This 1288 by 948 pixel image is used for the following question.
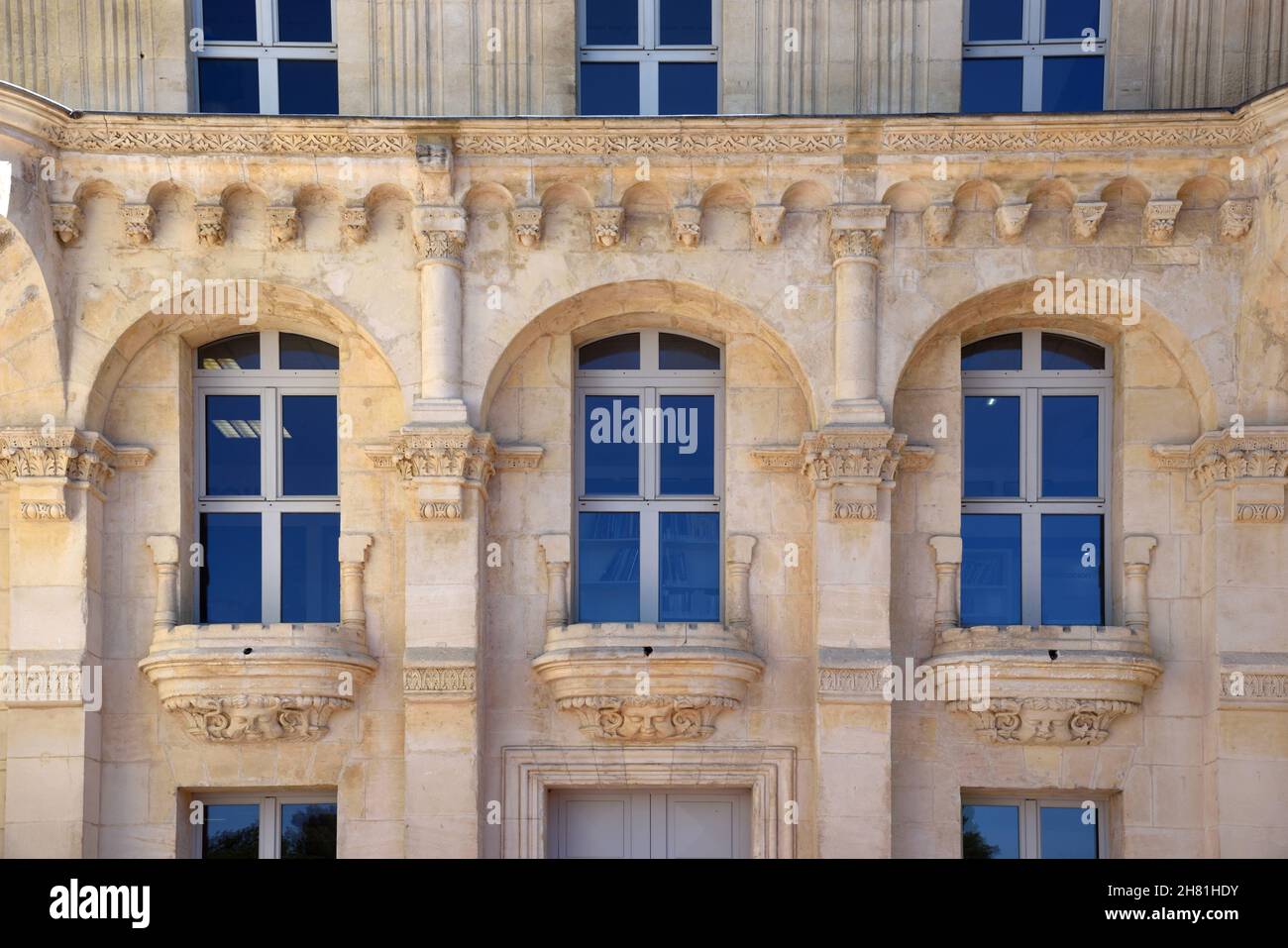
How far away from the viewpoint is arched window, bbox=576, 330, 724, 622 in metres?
20.5

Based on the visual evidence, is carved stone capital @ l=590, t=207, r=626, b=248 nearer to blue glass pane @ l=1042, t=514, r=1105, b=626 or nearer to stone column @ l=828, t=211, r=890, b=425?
stone column @ l=828, t=211, r=890, b=425

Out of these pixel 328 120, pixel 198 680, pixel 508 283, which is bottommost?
pixel 198 680

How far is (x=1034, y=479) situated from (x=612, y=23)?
6209mm

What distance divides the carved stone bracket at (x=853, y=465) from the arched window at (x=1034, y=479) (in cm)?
139

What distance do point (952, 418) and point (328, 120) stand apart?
662 centimetres

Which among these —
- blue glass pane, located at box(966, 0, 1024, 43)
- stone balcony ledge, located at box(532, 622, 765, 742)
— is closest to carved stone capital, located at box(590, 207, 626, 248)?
stone balcony ledge, located at box(532, 622, 765, 742)

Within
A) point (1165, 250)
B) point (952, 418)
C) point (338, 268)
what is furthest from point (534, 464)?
point (1165, 250)

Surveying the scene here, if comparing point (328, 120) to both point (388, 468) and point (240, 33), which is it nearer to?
point (240, 33)

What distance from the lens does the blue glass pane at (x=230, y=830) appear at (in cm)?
2020

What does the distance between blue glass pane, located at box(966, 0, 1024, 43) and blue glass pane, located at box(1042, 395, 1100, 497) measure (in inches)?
143

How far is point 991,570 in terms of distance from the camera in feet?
67.3

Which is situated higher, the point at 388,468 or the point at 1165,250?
the point at 1165,250

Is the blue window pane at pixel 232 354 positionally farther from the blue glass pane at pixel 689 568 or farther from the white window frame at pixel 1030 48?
the white window frame at pixel 1030 48

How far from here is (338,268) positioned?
1998 cm
